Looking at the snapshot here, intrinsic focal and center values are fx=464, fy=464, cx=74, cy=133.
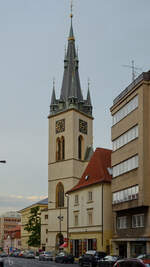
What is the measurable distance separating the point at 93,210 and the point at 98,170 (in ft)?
18.7

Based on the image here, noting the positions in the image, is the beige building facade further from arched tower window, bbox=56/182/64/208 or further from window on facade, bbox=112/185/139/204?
arched tower window, bbox=56/182/64/208

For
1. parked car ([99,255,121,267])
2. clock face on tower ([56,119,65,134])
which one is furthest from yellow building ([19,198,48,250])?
parked car ([99,255,121,267])

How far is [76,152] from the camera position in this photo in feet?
290

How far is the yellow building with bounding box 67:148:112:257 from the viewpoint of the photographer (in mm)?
57500

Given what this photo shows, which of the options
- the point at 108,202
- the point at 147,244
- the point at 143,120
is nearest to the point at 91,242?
the point at 108,202

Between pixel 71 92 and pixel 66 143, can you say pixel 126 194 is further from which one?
pixel 71 92

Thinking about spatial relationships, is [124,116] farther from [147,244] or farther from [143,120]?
[147,244]

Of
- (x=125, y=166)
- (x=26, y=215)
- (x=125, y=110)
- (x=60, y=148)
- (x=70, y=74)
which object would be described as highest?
(x=70, y=74)

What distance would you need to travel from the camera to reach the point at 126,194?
44.8 meters

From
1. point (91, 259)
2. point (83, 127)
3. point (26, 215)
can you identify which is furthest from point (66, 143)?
point (26, 215)

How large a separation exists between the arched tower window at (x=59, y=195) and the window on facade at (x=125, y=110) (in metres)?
37.6

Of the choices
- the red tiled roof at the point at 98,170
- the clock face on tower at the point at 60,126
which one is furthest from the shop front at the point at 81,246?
the clock face on tower at the point at 60,126

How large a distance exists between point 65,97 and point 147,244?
57499 mm

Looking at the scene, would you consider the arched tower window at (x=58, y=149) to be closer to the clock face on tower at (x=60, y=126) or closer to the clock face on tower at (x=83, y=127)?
the clock face on tower at (x=60, y=126)
